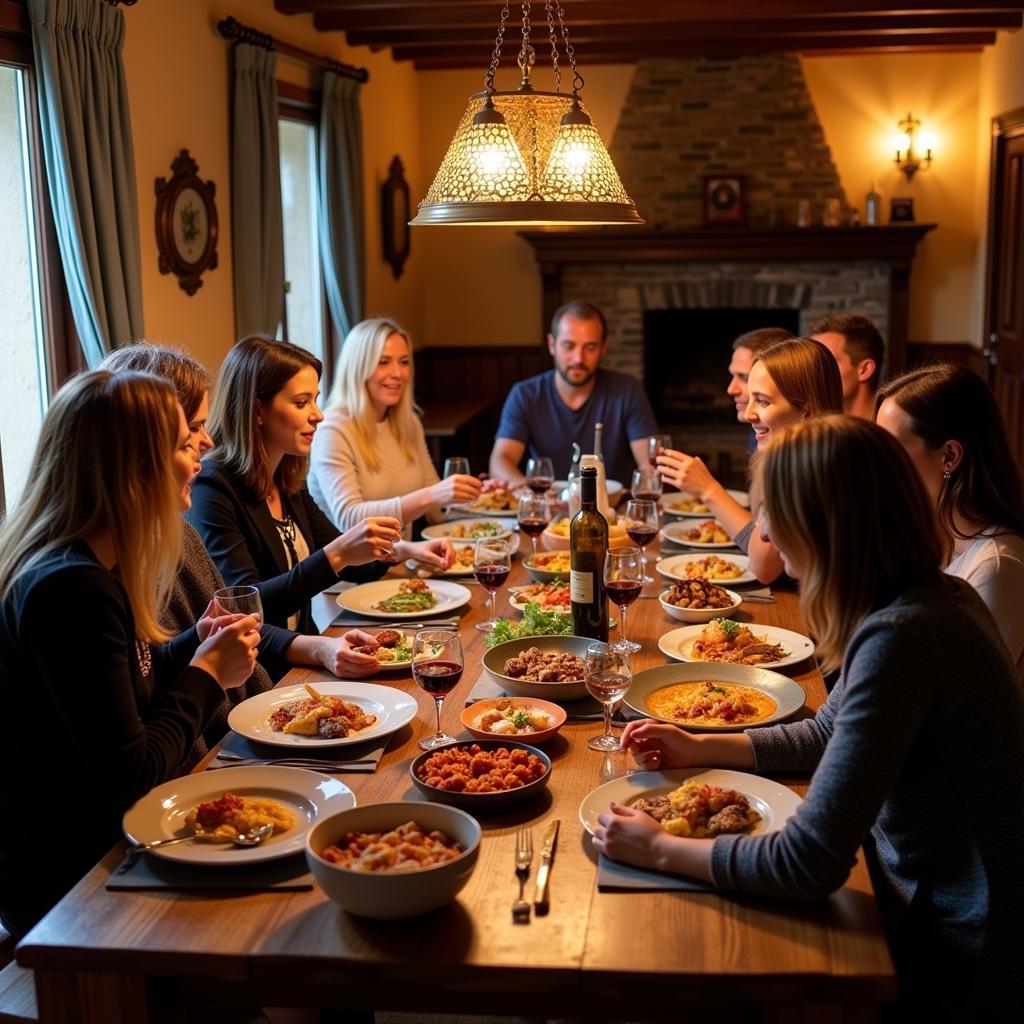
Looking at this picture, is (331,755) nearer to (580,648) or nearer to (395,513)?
(580,648)

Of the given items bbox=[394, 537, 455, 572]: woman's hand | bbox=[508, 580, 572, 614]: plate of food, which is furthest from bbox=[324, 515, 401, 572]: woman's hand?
bbox=[508, 580, 572, 614]: plate of food

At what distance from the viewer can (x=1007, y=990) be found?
1512 millimetres

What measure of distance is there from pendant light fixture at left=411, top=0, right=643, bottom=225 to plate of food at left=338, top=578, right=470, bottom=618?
808 millimetres

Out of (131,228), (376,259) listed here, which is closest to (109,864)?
(131,228)

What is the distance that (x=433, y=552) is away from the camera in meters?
2.90

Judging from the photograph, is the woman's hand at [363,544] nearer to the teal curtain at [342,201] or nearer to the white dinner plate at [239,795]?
the white dinner plate at [239,795]

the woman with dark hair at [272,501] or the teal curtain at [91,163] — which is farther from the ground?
the teal curtain at [91,163]

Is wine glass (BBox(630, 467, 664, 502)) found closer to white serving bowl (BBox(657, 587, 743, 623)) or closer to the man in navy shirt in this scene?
white serving bowl (BBox(657, 587, 743, 623))

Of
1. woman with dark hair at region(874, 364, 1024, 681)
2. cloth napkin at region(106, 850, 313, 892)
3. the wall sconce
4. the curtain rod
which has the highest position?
the curtain rod

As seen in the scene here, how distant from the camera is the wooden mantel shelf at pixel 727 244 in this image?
7152mm

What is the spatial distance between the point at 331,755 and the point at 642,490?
5.03ft

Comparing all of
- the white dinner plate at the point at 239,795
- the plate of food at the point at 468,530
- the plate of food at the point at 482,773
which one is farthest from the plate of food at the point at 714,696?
the plate of food at the point at 468,530

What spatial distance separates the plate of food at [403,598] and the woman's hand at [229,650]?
2.54ft

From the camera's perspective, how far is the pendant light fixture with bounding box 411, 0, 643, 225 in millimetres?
2311
